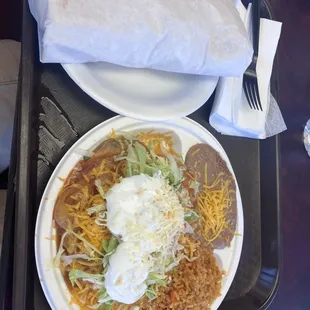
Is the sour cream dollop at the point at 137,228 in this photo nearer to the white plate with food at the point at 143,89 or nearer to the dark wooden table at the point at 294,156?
the white plate with food at the point at 143,89

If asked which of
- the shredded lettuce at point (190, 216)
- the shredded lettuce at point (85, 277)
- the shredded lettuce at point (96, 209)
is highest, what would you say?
the shredded lettuce at point (96, 209)

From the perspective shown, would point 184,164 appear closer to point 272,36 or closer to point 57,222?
point 57,222

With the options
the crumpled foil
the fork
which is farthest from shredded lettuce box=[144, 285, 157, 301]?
the crumpled foil

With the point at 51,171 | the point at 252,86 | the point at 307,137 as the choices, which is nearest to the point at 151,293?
the point at 51,171

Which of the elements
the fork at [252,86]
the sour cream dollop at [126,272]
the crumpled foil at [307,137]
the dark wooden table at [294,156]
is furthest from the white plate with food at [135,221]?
the crumpled foil at [307,137]

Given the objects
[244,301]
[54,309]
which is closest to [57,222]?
[54,309]

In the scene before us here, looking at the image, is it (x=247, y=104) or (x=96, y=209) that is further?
(x=247, y=104)

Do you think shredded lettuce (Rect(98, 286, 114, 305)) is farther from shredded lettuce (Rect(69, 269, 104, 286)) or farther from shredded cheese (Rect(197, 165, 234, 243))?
shredded cheese (Rect(197, 165, 234, 243))

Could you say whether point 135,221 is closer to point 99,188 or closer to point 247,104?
point 99,188
